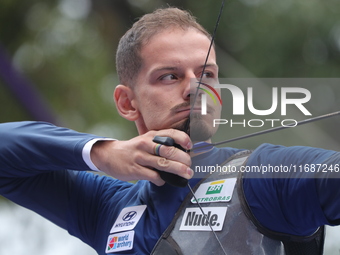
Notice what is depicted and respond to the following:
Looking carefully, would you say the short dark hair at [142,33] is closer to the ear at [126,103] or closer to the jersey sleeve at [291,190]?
the ear at [126,103]

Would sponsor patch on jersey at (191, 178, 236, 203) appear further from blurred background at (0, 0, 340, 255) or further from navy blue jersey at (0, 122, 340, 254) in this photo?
blurred background at (0, 0, 340, 255)

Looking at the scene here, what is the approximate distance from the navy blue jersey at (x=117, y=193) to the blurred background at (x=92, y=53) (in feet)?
4.06

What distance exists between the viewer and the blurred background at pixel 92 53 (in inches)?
99.1

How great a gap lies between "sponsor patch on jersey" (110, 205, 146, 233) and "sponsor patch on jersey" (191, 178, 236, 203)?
14cm

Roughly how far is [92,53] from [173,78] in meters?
2.27

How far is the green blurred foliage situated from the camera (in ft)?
8.27

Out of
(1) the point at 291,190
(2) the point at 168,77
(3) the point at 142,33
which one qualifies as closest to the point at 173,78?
(2) the point at 168,77

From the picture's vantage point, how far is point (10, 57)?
320cm

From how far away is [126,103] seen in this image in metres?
1.30

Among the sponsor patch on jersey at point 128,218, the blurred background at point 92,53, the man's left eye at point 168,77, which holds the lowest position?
the sponsor patch on jersey at point 128,218

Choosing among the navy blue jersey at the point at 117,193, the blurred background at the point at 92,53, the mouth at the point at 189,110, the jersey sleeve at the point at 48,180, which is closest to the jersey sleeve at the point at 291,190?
the navy blue jersey at the point at 117,193

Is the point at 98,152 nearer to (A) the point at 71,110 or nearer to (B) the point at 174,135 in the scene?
(B) the point at 174,135

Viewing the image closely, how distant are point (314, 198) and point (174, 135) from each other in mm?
275

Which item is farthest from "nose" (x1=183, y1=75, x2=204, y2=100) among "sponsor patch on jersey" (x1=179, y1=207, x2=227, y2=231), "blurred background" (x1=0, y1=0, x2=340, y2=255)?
"blurred background" (x1=0, y1=0, x2=340, y2=255)
